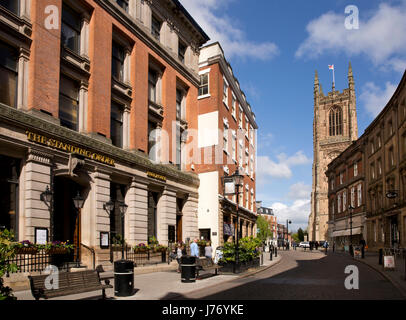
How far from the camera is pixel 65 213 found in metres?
19.3

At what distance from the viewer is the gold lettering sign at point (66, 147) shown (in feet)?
53.6

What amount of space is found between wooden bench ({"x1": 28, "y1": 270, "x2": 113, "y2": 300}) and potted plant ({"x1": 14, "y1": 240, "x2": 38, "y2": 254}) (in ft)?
12.1

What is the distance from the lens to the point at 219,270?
21.8 m

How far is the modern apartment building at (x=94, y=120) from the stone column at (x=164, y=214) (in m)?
0.07

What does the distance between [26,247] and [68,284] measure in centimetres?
438

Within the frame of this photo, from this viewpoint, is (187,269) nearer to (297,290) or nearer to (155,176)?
(297,290)

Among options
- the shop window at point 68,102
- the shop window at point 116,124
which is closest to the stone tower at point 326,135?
the shop window at point 116,124

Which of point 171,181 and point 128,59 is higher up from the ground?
point 128,59

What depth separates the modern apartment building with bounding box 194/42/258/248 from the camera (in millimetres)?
33250

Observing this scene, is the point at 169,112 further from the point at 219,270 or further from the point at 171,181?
the point at 219,270
